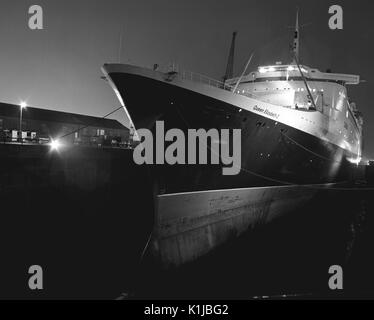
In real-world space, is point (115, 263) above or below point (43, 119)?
below

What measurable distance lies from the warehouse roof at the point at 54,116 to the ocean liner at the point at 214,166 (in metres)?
37.8

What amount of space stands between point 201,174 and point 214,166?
0.73 metres

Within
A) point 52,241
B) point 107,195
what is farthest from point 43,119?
point 52,241

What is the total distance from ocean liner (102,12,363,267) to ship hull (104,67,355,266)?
4 centimetres

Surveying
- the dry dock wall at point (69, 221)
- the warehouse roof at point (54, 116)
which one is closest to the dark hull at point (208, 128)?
the dry dock wall at point (69, 221)

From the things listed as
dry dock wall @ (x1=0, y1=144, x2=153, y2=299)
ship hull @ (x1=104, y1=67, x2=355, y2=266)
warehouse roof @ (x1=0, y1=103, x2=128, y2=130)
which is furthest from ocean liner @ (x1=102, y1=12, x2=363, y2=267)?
warehouse roof @ (x1=0, y1=103, x2=128, y2=130)

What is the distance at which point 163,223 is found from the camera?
13.2m

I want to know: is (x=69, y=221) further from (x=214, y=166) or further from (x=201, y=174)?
(x=214, y=166)

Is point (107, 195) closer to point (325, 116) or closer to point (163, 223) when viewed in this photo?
point (163, 223)

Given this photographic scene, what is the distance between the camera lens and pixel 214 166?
1423cm

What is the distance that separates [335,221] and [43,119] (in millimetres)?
42805

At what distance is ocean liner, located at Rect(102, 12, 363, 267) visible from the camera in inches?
514

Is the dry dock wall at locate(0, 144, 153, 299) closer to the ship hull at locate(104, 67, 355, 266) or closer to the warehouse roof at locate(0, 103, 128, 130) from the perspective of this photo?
the ship hull at locate(104, 67, 355, 266)
